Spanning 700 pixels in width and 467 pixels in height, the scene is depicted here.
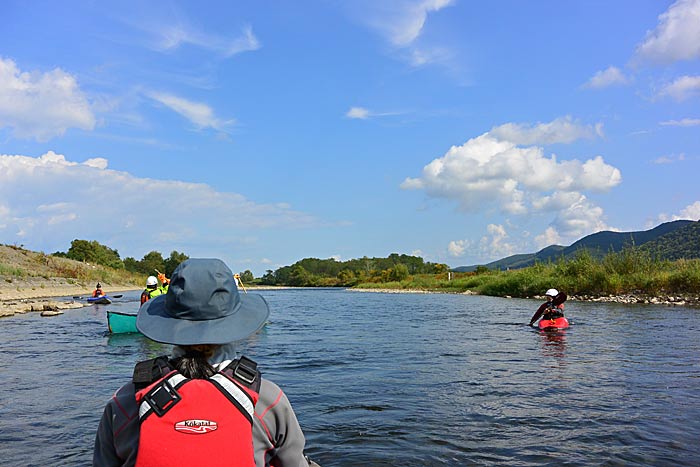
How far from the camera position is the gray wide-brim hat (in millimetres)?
2295

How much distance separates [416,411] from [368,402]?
93 centimetres

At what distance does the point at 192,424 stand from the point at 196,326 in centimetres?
40

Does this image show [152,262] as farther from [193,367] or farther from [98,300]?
[193,367]

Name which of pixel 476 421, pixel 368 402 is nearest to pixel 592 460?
pixel 476 421

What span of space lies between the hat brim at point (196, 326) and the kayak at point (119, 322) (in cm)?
1653

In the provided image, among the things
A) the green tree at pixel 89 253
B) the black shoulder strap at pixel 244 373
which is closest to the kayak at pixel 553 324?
the black shoulder strap at pixel 244 373

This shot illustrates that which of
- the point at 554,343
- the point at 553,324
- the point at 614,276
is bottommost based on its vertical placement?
the point at 554,343

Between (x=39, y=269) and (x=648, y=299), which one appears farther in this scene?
(x=39, y=269)

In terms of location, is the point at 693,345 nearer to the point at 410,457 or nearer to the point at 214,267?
the point at 410,457

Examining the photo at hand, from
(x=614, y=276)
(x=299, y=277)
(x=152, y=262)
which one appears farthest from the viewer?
(x=299, y=277)

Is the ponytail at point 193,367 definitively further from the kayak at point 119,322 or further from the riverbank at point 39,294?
the riverbank at point 39,294

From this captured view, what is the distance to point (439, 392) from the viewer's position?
387 inches

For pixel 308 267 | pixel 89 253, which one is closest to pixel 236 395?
pixel 89 253

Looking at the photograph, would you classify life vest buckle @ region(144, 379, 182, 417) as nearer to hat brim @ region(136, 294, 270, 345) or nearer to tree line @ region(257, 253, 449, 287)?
hat brim @ region(136, 294, 270, 345)
